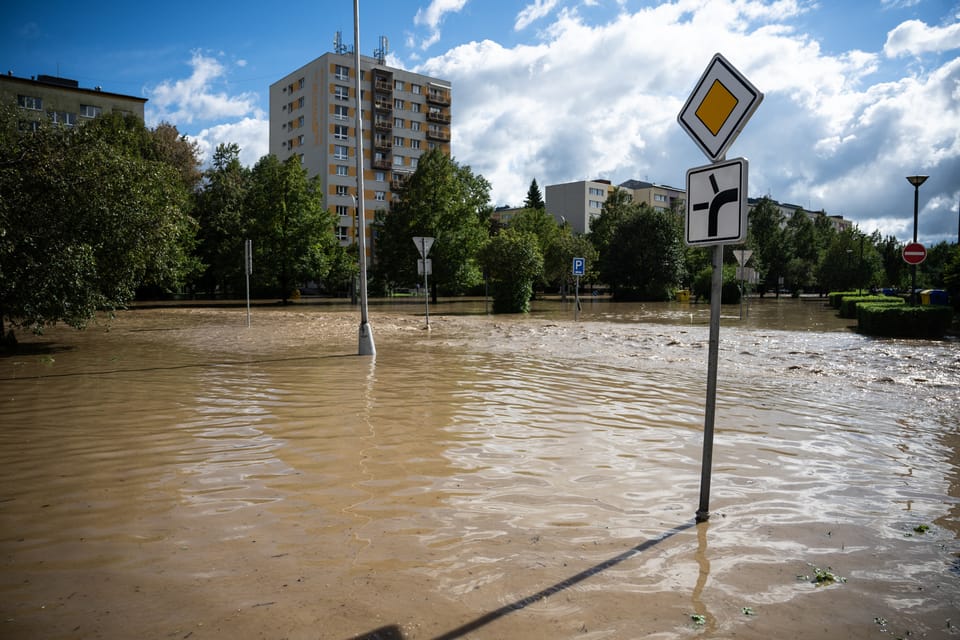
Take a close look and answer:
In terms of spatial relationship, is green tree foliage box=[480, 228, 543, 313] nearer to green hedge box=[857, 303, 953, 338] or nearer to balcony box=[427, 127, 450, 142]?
green hedge box=[857, 303, 953, 338]

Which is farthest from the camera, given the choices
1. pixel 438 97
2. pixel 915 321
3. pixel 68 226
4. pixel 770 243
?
pixel 438 97

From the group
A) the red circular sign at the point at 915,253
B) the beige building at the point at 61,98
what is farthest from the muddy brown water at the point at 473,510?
the beige building at the point at 61,98

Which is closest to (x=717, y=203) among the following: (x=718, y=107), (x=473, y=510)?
(x=718, y=107)

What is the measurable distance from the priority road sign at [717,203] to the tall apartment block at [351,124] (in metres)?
69.8

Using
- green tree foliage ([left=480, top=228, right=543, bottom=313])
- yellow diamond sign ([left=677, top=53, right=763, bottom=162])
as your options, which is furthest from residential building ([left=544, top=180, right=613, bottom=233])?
yellow diamond sign ([left=677, top=53, right=763, bottom=162])

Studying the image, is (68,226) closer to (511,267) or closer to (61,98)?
(511,267)

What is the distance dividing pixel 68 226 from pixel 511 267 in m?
23.3

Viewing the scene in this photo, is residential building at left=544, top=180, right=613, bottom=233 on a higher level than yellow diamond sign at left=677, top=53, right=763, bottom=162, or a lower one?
higher

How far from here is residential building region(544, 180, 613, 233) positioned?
376ft

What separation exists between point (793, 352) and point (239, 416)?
13.5 m

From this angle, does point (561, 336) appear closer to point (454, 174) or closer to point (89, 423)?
point (89, 423)

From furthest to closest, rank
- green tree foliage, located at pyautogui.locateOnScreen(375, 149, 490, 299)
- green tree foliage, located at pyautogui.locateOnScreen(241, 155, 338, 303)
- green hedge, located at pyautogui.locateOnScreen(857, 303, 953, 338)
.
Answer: green tree foliage, located at pyautogui.locateOnScreen(375, 149, 490, 299) → green tree foliage, located at pyautogui.locateOnScreen(241, 155, 338, 303) → green hedge, located at pyautogui.locateOnScreen(857, 303, 953, 338)

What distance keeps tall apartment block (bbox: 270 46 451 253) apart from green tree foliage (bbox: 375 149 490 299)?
23214mm

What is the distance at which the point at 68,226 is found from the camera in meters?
14.4
